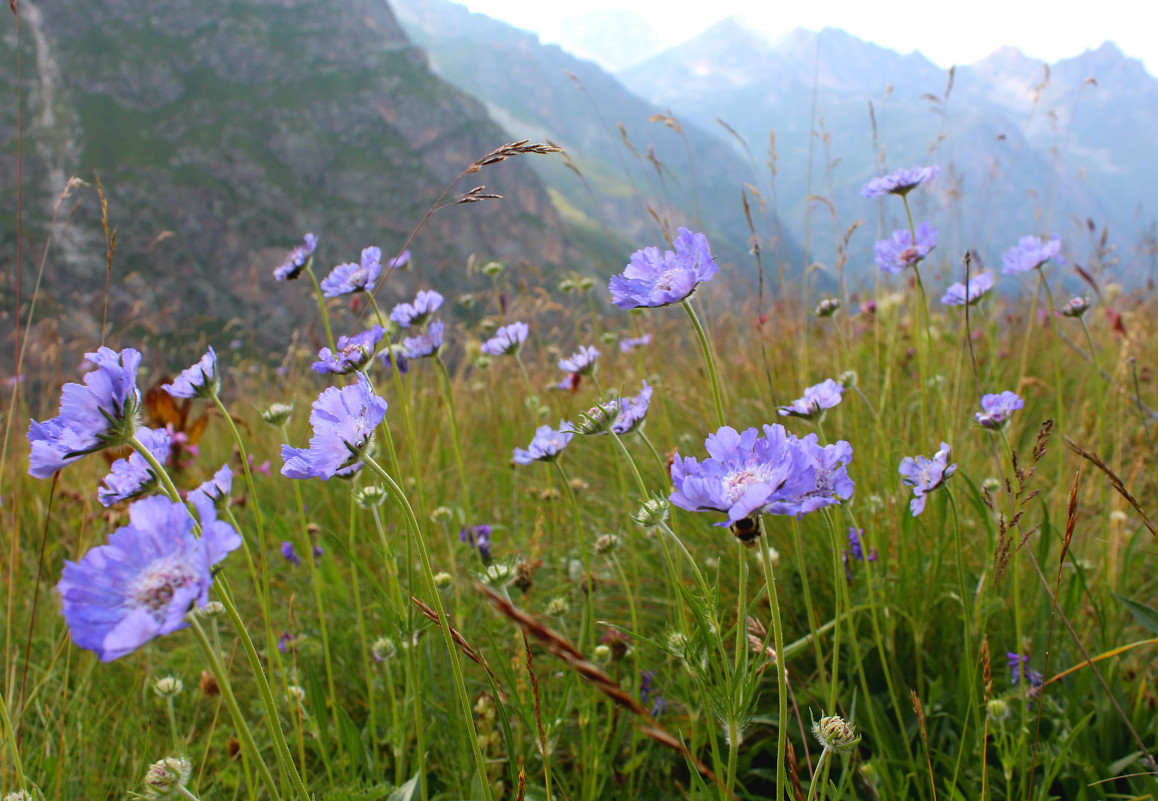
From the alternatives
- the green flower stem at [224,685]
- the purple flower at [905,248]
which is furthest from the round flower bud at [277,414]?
the purple flower at [905,248]

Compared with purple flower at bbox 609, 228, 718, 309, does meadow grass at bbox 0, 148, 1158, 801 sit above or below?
below

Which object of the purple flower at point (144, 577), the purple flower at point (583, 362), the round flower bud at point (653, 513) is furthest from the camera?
the purple flower at point (583, 362)

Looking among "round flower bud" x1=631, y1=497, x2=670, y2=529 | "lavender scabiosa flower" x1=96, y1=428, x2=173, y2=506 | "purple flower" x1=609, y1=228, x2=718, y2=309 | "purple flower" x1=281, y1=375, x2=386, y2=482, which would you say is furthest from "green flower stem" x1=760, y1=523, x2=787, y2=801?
"lavender scabiosa flower" x1=96, y1=428, x2=173, y2=506

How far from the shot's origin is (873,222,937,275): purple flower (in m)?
1.59

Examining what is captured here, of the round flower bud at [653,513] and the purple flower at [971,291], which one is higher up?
the purple flower at [971,291]

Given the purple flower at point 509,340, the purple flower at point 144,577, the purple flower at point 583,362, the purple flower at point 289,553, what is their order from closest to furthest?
the purple flower at point 144,577, the purple flower at point 583,362, the purple flower at point 509,340, the purple flower at point 289,553

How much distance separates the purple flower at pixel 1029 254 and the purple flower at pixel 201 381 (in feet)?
6.47

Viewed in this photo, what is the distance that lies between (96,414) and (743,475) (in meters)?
0.72

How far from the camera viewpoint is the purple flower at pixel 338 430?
0.79 meters

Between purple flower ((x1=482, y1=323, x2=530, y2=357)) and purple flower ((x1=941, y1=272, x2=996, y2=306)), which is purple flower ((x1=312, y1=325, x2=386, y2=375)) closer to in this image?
purple flower ((x1=482, y1=323, x2=530, y2=357))

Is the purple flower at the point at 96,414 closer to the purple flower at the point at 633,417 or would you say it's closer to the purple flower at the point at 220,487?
the purple flower at the point at 220,487

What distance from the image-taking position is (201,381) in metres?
1.05

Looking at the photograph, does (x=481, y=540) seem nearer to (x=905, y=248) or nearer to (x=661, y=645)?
(x=661, y=645)

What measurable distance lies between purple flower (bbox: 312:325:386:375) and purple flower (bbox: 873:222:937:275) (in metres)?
1.27
